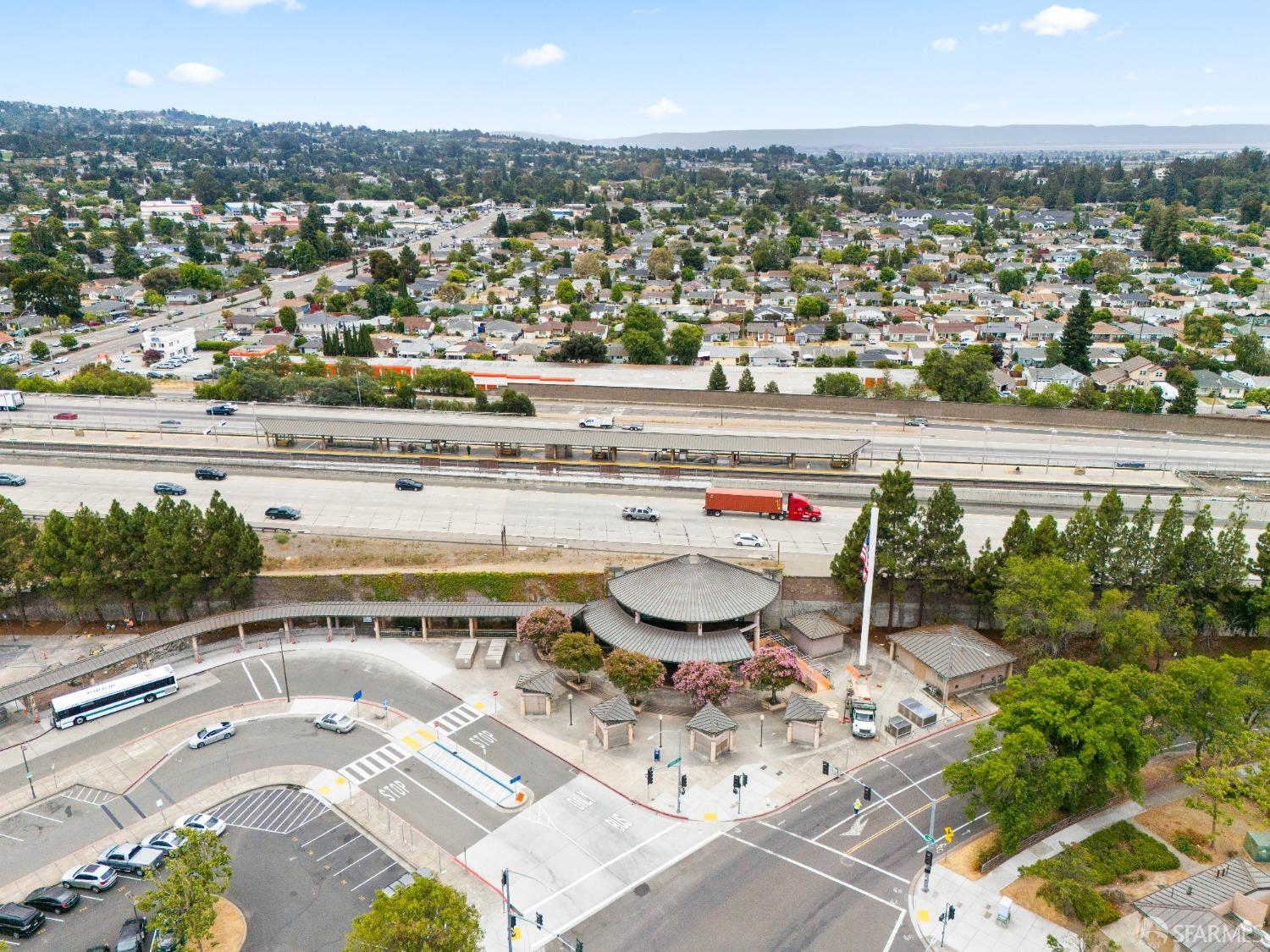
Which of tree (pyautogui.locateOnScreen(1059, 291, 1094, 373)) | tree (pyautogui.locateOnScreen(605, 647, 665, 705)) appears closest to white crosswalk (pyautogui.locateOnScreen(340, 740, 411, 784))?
tree (pyautogui.locateOnScreen(605, 647, 665, 705))

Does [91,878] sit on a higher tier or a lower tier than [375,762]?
higher

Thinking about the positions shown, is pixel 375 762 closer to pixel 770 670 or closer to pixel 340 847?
pixel 340 847

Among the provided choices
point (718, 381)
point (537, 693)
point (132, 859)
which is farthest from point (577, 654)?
point (718, 381)

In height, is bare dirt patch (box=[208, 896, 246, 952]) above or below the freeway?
below

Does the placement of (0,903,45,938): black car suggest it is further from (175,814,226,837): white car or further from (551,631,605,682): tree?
(551,631,605,682): tree

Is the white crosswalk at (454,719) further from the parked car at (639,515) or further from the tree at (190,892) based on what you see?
the parked car at (639,515)

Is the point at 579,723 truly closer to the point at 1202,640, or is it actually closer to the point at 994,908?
the point at 994,908

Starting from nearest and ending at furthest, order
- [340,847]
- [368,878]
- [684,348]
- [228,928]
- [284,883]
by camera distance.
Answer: [228,928], [284,883], [368,878], [340,847], [684,348]

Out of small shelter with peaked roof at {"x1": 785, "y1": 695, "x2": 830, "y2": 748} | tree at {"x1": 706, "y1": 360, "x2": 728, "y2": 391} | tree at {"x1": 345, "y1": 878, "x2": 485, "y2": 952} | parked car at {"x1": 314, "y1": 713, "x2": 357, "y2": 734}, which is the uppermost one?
tree at {"x1": 706, "y1": 360, "x2": 728, "y2": 391}

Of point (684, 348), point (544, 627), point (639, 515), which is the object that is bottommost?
point (544, 627)
